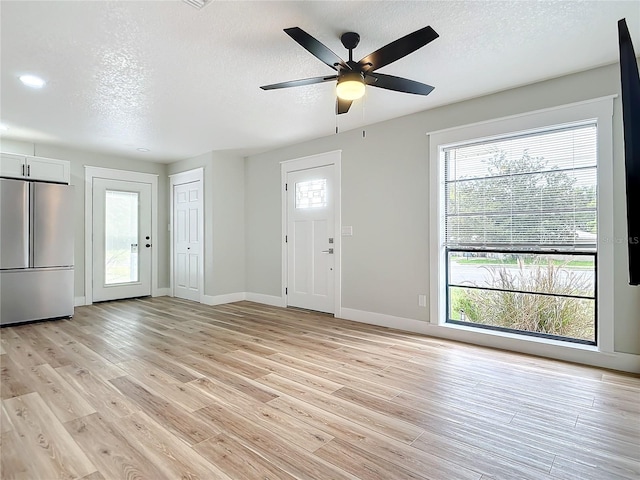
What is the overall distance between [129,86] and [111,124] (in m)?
1.37

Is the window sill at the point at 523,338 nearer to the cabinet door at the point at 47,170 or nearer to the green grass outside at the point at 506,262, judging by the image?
the green grass outside at the point at 506,262

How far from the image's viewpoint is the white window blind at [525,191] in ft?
10.1

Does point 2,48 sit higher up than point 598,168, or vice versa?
point 2,48

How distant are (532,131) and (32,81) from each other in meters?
4.80

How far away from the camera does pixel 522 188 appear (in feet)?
11.1

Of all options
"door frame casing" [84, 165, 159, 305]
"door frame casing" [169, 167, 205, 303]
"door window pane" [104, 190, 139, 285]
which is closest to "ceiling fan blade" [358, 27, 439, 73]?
"door frame casing" [169, 167, 205, 303]

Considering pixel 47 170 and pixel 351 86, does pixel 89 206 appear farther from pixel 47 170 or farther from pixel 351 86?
pixel 351 86

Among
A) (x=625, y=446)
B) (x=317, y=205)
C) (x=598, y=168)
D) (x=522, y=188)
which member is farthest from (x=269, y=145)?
(x=625, y=446)

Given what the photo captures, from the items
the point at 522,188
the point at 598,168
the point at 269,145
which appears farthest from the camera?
the point at 269,145

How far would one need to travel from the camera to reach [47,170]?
490cm

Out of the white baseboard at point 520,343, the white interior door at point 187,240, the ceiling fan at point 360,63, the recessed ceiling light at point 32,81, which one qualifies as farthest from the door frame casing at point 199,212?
the ceiling fan at point 360,63

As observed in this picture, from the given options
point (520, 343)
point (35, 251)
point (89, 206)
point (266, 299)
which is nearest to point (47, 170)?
point (89, 206)

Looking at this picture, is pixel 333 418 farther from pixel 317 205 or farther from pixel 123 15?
pixel 317 205

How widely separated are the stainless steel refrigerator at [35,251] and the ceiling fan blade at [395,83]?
4752mm
